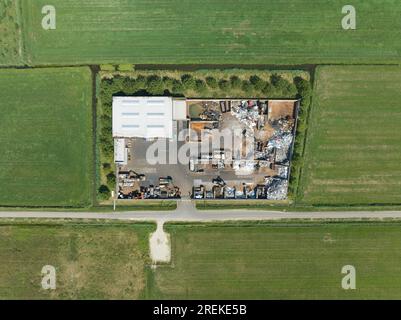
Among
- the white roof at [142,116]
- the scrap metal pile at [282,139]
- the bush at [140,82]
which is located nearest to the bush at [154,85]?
the bush at [140,82]

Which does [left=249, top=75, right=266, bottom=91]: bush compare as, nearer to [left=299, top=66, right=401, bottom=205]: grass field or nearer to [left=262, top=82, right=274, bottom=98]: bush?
[left=262, top=82, right=274, bottom=98]: bush

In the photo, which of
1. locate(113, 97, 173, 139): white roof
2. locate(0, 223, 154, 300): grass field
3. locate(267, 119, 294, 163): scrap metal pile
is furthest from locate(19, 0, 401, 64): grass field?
locate(0, 223, 154, 300): grass field

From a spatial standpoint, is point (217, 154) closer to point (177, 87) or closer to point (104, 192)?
point (177, 87)

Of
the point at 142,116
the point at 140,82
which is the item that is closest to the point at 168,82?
the point at 140,82

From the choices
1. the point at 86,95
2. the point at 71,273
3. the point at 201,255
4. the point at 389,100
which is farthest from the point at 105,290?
the point at 389,100

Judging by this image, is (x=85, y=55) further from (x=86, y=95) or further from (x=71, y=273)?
(x=71, y=273)

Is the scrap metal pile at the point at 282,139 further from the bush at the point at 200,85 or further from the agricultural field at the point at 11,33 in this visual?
the agricultural field at the point at 11,33

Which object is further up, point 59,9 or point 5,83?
point 59,9
